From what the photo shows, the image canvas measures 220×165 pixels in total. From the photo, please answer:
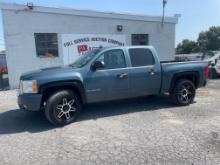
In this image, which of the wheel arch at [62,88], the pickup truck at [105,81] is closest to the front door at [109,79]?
the pickup truck at [105,81]

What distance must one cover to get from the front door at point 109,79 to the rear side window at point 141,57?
0.29 m

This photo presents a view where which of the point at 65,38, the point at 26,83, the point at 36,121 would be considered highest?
the point at 65,38

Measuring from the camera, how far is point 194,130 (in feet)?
19.0

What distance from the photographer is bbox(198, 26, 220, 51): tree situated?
217ft

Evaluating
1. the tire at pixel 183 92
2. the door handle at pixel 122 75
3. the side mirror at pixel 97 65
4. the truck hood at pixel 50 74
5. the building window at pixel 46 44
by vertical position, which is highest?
the building window at pixel 46 44

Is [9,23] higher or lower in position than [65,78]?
higher

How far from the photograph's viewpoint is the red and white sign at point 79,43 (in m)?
13.4

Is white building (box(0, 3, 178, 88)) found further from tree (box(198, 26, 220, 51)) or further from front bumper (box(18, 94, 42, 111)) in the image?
tree (box(198, 26, 220, 51))

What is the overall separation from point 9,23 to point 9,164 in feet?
29.9

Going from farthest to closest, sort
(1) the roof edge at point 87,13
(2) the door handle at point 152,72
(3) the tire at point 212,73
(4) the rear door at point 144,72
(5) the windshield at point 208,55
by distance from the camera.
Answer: (5) the windshield at point 208,55 < (3) the tire at point 212,73 < (1) the roof edge at point 87,13 < (2) the door handle at point 152,72 < (4) the rear door at point 144,72

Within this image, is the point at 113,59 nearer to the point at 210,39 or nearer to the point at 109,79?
the point at 109,79

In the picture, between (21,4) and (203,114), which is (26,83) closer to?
(203,114)

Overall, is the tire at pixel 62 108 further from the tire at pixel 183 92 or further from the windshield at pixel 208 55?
the windshield at pixel 208 55

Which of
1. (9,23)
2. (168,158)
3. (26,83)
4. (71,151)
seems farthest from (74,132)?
(9,23)
